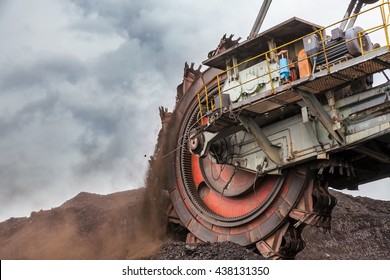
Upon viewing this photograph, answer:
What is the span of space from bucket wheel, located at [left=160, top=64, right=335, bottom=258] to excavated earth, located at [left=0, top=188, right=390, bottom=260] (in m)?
0.51

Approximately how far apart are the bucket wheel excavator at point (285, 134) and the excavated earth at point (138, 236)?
878mm

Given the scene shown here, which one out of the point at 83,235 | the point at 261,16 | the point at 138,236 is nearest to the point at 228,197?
the point at 138,236

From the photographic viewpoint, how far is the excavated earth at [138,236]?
10.8 m

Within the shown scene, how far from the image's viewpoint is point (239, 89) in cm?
987

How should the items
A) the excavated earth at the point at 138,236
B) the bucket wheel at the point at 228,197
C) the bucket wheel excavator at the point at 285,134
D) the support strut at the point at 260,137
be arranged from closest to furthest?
the bucket wheel excavator at the point at 285,134
the support strut at the point at 260,137
the bucket wheel at the point at 228,197
the excavated earth at the point at 138,236

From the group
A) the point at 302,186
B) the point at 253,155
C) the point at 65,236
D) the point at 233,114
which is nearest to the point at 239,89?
the point at 233,114

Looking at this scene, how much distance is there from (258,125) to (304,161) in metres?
1.18

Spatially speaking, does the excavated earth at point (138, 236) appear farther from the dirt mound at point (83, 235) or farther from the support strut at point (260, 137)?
the support strut at point (260, 137)

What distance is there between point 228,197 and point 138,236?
2.34 metres

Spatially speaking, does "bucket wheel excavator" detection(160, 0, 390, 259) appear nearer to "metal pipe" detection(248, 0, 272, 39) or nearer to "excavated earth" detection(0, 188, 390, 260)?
"metal pipe" detection(248, 0, 272, 39)

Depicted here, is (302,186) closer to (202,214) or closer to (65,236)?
(202,214)

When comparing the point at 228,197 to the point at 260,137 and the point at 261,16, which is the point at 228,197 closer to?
the point at 260,137

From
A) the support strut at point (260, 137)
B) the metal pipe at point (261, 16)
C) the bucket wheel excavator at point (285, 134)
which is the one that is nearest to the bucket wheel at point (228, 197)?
the bucket wheel excavator at point (285, 134)
